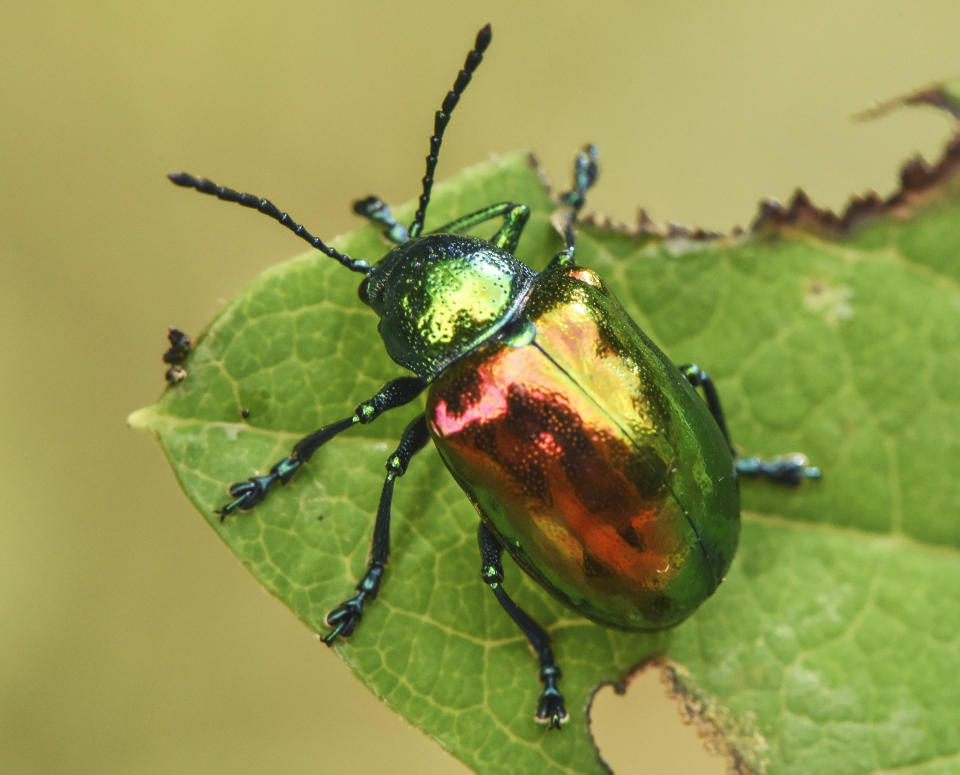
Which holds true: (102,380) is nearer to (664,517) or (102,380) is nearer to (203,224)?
(203,224)

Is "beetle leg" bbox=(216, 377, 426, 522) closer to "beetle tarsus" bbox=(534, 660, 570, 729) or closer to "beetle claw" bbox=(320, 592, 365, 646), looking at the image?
"beetle claw" bbox=(320, 592, 365, 646)

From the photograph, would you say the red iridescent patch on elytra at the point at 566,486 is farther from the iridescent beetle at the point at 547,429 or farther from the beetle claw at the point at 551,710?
the beetle claw at the point at 551,710

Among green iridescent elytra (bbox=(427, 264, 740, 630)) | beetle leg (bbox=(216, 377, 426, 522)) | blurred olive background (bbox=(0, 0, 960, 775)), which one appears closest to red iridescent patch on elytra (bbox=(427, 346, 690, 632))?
green iridescent elytra (bbox=(427, 264, 740, 630))

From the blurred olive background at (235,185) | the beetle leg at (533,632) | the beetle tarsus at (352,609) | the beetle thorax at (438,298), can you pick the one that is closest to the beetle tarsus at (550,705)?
the beetle leg at (533,632)

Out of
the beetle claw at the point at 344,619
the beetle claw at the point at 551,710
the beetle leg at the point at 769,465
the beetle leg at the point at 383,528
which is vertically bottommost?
the beetle claw at the point at 551,710

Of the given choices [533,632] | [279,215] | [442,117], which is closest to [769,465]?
[533,632]

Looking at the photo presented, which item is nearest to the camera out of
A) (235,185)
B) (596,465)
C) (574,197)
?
(596,465)

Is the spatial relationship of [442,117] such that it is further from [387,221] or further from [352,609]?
[352,609]
